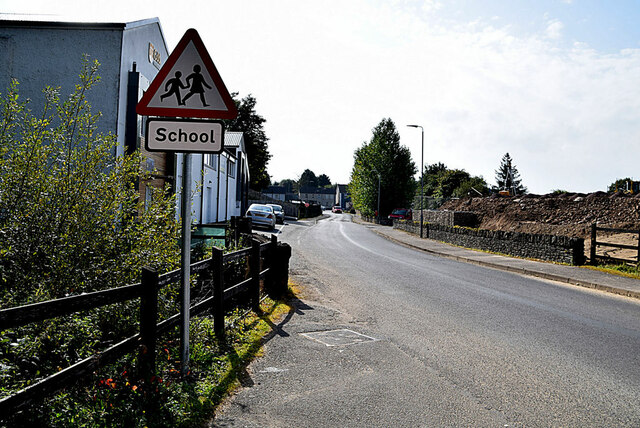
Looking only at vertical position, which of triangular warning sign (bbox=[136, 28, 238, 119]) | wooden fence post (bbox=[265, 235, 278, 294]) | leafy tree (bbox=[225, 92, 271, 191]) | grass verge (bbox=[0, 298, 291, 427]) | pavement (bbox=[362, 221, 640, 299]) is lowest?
pavement (bbox=[362, 221, 640, 299])

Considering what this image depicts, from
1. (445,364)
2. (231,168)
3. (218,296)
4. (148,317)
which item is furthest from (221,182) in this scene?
(148,317)

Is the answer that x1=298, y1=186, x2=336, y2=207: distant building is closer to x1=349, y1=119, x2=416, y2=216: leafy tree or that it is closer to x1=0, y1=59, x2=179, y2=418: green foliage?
x1=349, y1=119, x2=416, y2=216: leafy tree

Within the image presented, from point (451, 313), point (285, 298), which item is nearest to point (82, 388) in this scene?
point (285, 298)

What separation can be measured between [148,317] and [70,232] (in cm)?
145

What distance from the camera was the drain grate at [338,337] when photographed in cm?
647

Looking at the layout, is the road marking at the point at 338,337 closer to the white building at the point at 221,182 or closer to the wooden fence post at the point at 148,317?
the wooden fence post at the point at 148,317

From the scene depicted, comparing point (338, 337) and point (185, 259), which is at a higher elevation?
point (185, 259)

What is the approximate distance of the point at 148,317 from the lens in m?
4.37

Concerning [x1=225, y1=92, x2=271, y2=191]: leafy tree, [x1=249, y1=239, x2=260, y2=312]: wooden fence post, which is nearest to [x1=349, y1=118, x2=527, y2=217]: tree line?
[x1=225, y1=92, x2=271, y2=191]: leafy tree

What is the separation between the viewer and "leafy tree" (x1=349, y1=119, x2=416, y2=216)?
244 feet

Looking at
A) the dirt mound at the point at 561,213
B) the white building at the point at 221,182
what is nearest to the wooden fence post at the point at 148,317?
the white building at the point at 221,182

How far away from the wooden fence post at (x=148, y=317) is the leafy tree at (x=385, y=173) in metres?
68.9

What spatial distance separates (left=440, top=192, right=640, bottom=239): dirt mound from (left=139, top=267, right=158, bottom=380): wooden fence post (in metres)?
24.7

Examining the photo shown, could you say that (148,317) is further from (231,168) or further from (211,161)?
(231,168)
